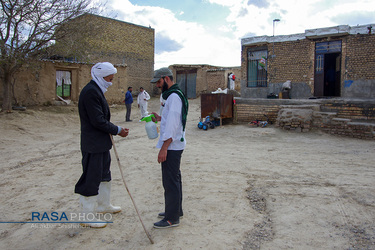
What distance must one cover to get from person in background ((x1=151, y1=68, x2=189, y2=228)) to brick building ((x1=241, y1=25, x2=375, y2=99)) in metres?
11.9

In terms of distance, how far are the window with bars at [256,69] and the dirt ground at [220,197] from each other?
24.3ft

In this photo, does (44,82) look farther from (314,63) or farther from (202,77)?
(314,63)

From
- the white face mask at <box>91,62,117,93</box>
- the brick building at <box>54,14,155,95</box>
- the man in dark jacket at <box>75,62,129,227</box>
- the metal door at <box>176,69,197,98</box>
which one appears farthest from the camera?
the metal door at <box>176,69,197,98</box>

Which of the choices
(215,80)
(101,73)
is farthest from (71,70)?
(101,73)

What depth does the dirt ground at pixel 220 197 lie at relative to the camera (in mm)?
2770

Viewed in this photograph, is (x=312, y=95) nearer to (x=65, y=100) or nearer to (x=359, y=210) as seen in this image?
(x=359, y=210)

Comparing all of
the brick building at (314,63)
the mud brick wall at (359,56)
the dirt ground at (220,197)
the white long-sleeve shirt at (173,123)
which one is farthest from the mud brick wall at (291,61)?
the white long-sleeve shirt at (173,123)

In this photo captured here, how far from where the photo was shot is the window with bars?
14695 mm

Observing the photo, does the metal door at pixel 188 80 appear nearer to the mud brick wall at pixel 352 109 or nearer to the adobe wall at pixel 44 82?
the adobe wall at pixel 44 82

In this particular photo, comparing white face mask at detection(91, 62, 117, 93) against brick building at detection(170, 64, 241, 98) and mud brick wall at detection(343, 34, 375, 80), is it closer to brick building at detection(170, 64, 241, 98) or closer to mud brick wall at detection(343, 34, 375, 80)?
mud brick wall at detection(343, 34, 375, 80)

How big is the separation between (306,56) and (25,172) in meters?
12.2

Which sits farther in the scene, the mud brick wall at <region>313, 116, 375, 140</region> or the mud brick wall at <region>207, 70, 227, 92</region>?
the mud brick wall at <region>207, 70, 227, 92</region>

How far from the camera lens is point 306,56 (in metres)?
13.3

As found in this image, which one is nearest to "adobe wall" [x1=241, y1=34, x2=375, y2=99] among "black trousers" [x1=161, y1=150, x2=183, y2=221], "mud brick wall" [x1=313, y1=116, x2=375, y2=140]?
"mud brick wall" [x1=313, y1=116, x2=375, y2=140]
